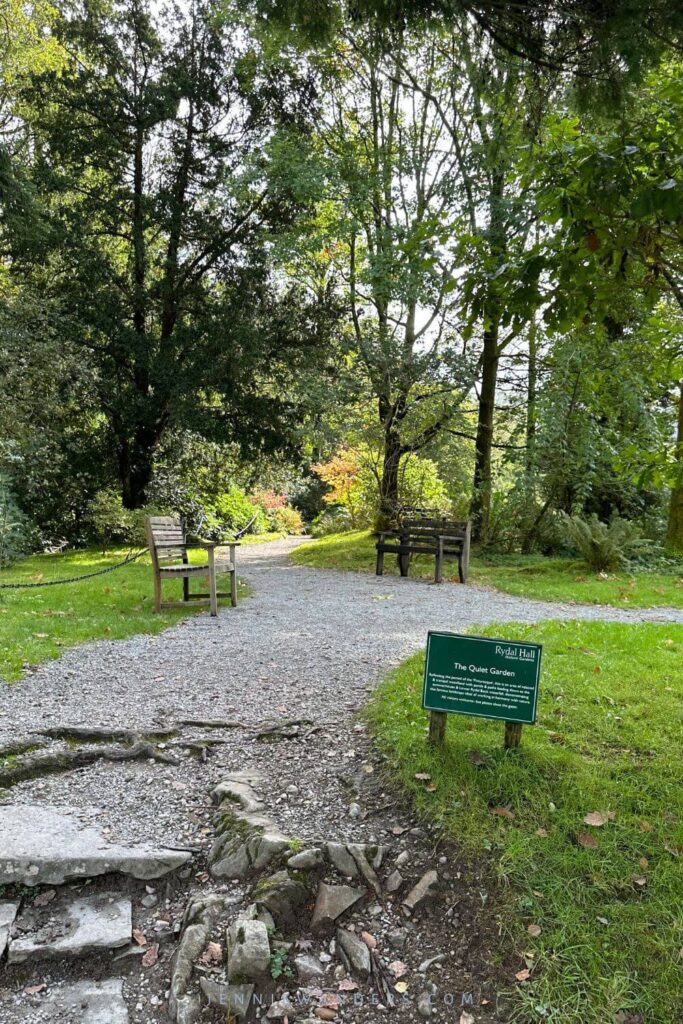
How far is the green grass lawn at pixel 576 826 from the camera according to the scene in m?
2.39

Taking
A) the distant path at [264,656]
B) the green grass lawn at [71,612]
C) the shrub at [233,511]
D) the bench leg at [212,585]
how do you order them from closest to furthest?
1. the distant path at [264,656]
2. the green grass lawn at [71,612]
3. the bench leg at [212,585]
4. the shrub at [233,511]

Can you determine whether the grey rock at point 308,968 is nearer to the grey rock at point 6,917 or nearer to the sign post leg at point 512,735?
the grey rock at point 6,917

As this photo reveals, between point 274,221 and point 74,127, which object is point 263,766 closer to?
point 274,221

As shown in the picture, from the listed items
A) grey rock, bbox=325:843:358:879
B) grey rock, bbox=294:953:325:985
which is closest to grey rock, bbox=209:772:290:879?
grey rock, bbox=325:843:358:879

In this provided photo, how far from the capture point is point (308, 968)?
8.42 feet

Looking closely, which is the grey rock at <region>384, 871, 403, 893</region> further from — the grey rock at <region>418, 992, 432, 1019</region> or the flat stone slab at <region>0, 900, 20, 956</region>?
the flat stone slab at <region>0, 900, 20, 956</region>

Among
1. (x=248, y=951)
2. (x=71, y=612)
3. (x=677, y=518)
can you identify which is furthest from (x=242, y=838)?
(x=677, y=518)

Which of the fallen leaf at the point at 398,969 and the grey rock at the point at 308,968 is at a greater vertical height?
the fallen leaf at the point at 398,969

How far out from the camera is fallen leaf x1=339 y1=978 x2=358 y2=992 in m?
2.50

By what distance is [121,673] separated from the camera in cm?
570

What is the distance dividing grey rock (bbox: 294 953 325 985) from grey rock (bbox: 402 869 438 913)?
1.48 feet

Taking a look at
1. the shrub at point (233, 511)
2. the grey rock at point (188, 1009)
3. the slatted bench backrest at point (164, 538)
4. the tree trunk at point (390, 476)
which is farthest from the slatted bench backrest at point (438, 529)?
the grey rock at point (188, 1009)

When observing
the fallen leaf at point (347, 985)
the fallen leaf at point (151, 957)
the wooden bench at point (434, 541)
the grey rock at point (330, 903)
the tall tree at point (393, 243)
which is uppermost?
the tall tree at point (393, 243)

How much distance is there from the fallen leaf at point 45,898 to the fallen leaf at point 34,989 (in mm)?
380
